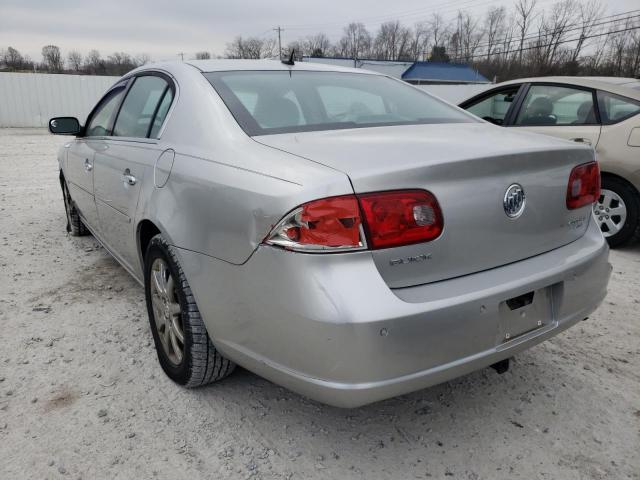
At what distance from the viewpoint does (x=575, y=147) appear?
83.1 inches

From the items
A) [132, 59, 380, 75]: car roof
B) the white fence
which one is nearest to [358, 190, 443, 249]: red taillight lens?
[132, 59, 380, 75]: car roof

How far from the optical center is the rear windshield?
7.19 ft

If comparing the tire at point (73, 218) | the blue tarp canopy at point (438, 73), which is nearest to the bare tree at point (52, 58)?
the blue tarp canopy at point (438, 73)

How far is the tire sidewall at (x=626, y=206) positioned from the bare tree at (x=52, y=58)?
199 ft

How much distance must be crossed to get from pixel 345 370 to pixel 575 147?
1.36 metres

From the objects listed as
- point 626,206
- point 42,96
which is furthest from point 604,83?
point 42,96

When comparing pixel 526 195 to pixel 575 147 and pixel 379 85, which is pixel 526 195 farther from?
pixel 379 85

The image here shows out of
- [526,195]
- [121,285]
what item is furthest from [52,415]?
[526,195]

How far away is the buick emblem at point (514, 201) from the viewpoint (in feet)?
5.99

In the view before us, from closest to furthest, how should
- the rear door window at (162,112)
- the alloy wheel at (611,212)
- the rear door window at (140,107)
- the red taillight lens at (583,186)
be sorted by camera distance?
the red taillight lens at (583,186) → the rear door window at (162,112) → the rear door window at (140,107) → the alloy wheel at (611,212)

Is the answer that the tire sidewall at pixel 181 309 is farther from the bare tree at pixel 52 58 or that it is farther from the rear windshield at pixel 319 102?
the bare tree at pixel 52 58

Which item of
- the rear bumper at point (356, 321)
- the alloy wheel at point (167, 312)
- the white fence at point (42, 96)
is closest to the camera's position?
the rear bumper at point (356, 321)

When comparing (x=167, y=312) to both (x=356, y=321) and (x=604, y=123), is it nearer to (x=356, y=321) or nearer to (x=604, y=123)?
(x=356, y=321)

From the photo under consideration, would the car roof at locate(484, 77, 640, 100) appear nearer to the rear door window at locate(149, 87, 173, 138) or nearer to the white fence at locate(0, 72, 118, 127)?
the rear door window at locate(149, 87, 173, 138)
